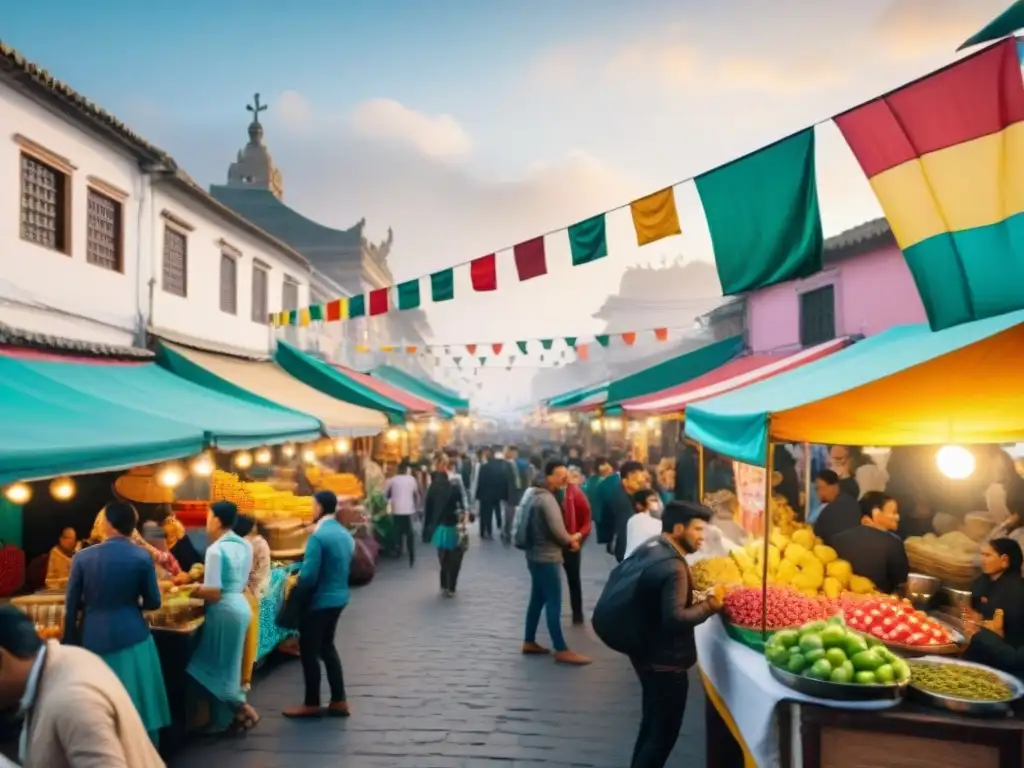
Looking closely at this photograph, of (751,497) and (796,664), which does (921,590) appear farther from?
(796,664)

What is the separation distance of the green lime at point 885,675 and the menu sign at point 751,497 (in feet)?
15.7

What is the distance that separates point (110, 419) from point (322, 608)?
2545 mm

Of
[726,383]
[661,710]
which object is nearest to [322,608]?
[661,710]

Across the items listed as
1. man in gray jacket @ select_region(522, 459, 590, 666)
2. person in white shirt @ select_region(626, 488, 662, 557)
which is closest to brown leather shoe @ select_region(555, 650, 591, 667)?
man in gray jacket @ select_region(522, 459, 590, 666)

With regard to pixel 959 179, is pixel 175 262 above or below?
above

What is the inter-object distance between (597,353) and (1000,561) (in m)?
81.4

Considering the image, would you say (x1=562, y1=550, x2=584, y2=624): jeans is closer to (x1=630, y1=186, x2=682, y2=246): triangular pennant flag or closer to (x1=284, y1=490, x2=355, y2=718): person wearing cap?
(x1=284, y1=490, x2=355, y2=718): person wearing cap

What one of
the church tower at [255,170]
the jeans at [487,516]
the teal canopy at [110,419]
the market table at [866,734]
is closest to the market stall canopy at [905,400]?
the market table at [866,734]

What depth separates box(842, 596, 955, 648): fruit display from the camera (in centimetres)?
500

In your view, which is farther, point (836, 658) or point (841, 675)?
point (836, 658)

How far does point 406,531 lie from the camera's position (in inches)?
579

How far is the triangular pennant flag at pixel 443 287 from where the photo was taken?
1141 centimetres

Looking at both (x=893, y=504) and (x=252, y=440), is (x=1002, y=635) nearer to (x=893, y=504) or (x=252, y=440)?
(x=893, y=504)

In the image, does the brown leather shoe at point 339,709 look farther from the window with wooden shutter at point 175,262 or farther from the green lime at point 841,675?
the window with wooden shutter at point 175,262
